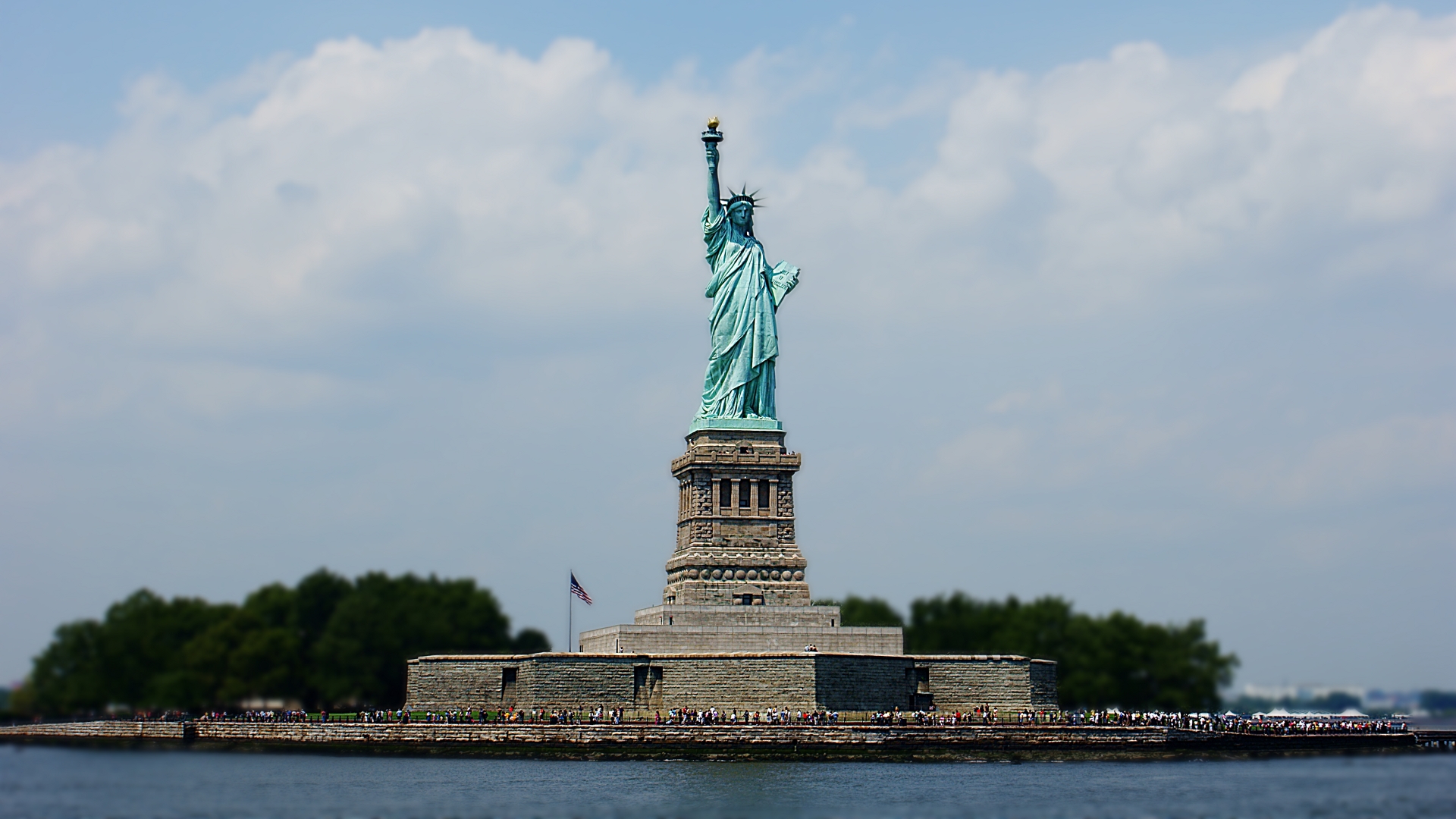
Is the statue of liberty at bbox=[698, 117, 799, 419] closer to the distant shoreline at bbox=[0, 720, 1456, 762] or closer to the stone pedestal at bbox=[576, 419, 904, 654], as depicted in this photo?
the stone pedestal at bbox=[576, 419, 904, 654]

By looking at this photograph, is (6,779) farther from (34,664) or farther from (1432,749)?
(1432,749)

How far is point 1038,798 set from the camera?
38500 millimetres

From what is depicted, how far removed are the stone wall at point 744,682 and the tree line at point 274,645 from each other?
67.2 ft

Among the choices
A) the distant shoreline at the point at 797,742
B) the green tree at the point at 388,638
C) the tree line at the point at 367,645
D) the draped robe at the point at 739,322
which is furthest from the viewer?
the green tree at the point at 388,638

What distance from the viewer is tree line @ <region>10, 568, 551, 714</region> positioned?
2618 inches

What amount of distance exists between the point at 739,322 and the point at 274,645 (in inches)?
1254

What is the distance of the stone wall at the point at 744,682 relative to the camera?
165ft

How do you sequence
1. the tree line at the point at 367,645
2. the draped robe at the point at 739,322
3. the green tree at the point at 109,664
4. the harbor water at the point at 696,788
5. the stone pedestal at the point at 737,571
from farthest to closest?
1. the tree line at the point at 367,645
2. the green tree at the point at 109,664
3. the draped robe at the point at 739,322
4. the stone pedestal at the point at 737,571
5. the harbor water at the point at 696,788

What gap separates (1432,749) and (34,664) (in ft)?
167

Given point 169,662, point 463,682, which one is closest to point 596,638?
point 463,682

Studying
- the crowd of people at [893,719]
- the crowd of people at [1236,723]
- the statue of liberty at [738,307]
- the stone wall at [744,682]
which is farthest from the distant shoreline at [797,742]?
the statue of liberty at [738,307]

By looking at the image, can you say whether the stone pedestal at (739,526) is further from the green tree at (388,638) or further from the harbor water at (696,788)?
the green tree at (388,638)

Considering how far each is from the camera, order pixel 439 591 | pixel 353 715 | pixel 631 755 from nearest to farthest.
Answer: pixel 631 755
pixel 353 715
pixel 439 591

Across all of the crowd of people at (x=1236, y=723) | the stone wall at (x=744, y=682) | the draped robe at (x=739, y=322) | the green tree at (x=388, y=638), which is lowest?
the crowd of people at (x=1236, y=723)
